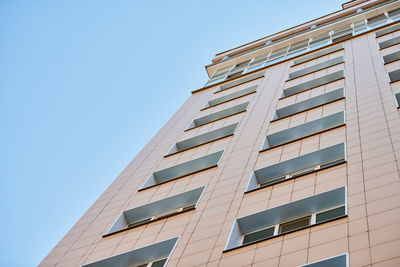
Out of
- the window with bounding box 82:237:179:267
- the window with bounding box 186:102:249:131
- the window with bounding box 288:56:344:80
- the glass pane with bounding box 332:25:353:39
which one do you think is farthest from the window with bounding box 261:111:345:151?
the glass pane with bounding box 332:25:353:39

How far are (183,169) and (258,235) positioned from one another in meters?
7.04

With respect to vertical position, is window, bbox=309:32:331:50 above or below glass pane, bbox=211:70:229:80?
below

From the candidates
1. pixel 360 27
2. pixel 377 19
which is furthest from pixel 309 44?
pixel 377 19

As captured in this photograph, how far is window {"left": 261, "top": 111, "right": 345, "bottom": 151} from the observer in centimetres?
1778

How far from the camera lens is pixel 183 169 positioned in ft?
64.7

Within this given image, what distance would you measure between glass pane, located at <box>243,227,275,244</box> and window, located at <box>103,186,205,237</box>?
12.2 ft

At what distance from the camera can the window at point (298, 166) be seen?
15367 millimetres

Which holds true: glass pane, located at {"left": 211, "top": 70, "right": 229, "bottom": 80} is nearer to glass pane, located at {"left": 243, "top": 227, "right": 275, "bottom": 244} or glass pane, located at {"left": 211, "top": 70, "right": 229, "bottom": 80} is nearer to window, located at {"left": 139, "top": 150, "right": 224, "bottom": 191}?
window, located at {"left": 139, "top": 150, "right": 224, "bottom": 191}

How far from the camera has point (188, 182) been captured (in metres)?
17.5

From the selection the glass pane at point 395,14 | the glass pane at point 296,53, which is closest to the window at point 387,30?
the glass pane at point 395,14

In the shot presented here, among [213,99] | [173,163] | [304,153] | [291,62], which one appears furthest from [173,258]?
[291,62]

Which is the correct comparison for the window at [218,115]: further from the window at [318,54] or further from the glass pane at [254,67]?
the glass pane at [254,67]

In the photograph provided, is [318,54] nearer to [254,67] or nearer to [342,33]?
[342,33]

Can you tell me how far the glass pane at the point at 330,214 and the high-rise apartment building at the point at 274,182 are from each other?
0.04 m
